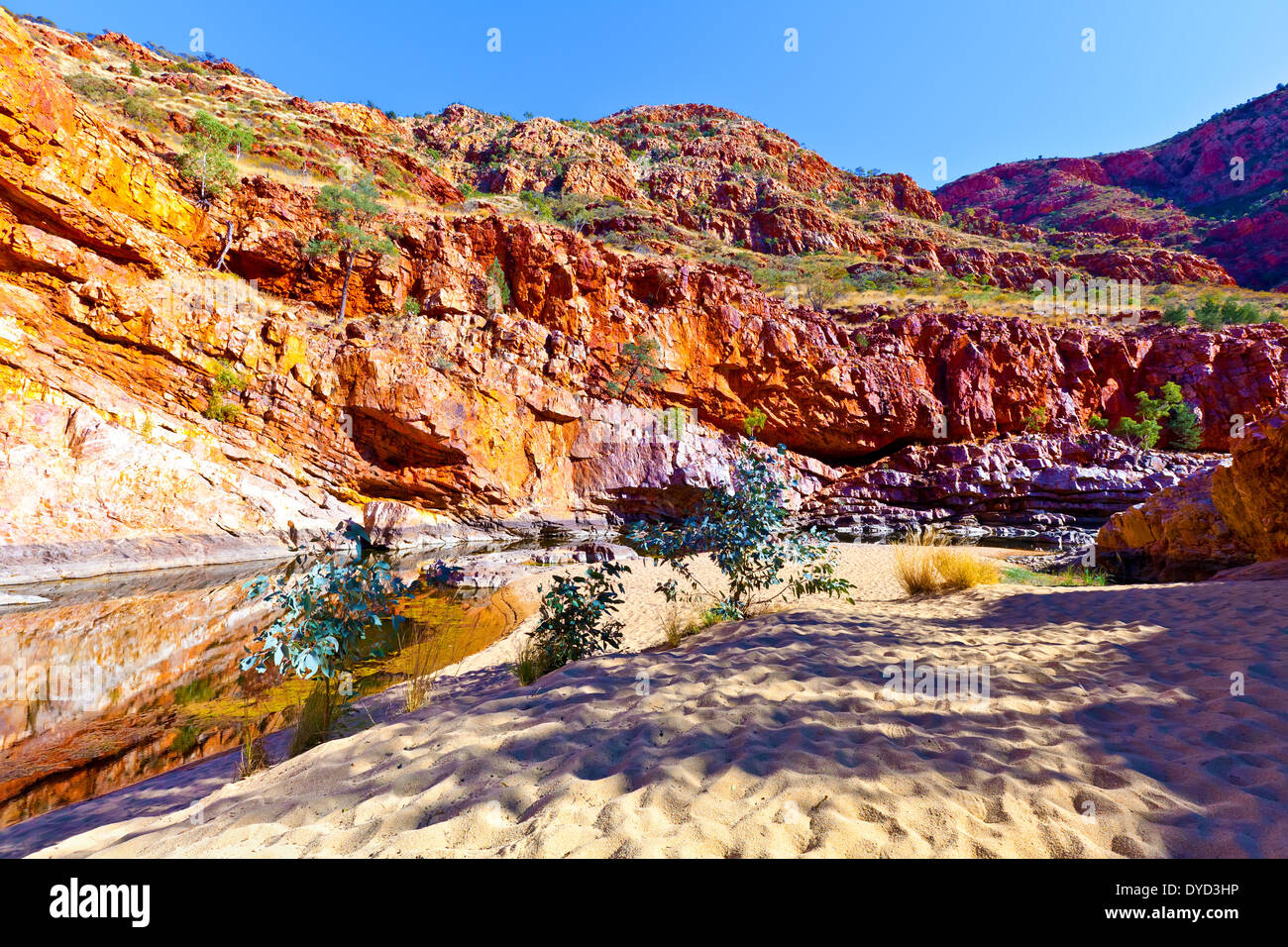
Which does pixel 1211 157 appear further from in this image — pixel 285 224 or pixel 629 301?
pixel 285 224

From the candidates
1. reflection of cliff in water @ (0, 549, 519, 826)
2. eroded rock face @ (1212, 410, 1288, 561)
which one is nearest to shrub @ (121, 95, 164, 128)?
reflection of cliff in water @ (0, 549, 519, 826)

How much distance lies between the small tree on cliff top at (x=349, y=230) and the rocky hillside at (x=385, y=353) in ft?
1.46

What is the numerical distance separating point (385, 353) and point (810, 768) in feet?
69.4

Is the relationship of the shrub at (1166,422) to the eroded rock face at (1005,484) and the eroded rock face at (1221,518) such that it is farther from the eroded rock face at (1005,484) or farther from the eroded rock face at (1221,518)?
the eroded rock face at (1221,518)

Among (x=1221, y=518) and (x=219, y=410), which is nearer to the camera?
(x=1221, y=518)

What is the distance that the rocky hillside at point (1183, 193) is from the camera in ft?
157

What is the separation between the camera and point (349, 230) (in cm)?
2120

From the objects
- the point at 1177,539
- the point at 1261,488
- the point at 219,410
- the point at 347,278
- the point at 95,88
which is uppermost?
the point at 95,88

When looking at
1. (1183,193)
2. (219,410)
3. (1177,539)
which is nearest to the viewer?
(1177,539)

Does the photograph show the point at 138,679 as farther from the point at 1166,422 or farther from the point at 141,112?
the point at 1166,422

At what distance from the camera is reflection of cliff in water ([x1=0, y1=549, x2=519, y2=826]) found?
11.6ft

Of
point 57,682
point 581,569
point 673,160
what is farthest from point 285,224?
point 673,160

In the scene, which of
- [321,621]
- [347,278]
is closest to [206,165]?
[347,278]

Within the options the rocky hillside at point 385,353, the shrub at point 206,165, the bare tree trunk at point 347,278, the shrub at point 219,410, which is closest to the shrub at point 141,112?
the rocky hillside at point 385,353
